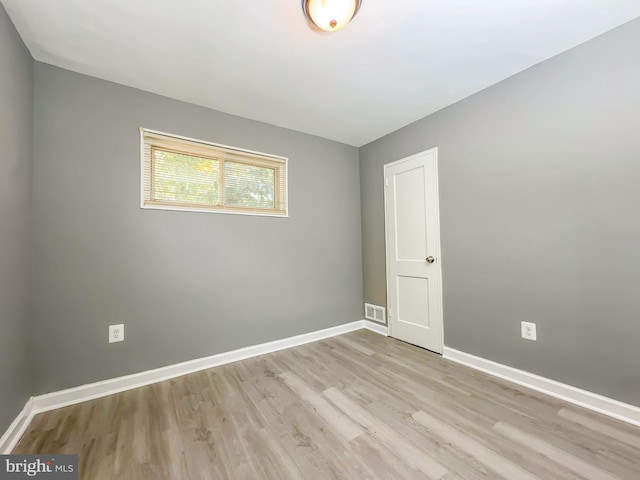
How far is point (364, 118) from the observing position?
2.68m

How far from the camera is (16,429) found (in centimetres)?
145

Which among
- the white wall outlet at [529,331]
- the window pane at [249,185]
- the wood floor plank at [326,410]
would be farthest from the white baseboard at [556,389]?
the window pane at [249,185]

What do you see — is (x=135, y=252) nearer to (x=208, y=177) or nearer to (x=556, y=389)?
(x=208, y=177)

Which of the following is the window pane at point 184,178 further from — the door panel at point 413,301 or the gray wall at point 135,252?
the door panel at point 413,301

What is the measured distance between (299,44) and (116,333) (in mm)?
2488

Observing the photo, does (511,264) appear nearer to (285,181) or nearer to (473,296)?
(473,296)

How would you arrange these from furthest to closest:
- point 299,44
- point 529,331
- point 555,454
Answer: point 529,331 < point 299,44 < point 555,454

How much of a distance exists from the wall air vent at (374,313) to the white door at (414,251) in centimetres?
15

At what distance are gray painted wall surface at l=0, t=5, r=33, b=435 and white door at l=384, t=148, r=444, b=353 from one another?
3.03 metres

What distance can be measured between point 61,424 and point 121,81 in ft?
7.99

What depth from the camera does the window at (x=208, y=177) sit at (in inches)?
85.2

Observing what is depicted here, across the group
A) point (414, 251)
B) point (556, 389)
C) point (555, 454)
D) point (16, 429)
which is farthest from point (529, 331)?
point (16, 429)

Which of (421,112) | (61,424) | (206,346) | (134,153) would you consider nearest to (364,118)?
(421,112)

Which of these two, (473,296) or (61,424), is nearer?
(61,424)
